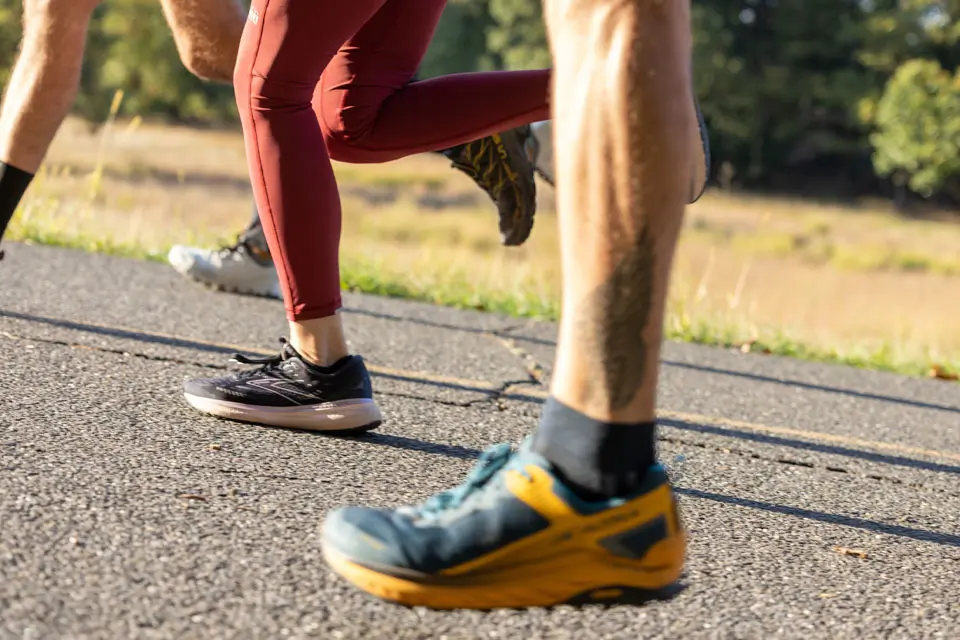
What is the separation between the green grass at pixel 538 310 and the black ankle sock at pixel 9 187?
2.58 metres

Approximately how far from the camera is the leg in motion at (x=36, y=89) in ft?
9.56

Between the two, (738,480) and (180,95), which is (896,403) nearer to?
(738,480)

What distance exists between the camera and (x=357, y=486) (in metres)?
2.17

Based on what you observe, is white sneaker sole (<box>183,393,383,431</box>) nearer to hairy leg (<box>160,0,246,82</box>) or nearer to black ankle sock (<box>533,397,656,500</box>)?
black ankle sock (<box>533,397,656,500</box>)

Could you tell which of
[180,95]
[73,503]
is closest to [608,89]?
[73,503]

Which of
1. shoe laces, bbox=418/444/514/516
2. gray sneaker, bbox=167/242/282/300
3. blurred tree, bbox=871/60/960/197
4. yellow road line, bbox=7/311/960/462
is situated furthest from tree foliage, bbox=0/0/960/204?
shoe laces, bbox=418/444/514/516

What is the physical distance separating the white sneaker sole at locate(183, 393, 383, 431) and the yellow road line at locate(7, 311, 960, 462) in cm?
87

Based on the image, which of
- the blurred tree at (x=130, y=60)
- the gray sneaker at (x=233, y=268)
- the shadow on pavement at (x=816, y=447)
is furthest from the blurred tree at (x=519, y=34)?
the shadow on pavement at (x=816, y=447)

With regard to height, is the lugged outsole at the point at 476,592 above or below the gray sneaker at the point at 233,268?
above

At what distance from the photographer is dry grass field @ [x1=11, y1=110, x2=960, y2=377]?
18.7ft

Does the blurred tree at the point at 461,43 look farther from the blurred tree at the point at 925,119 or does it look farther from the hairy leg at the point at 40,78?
the hairy leg at the point at 40,78

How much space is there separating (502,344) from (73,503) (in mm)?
2493

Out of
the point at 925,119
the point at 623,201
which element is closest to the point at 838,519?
the point at 623,201

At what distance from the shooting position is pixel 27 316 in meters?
3.47
